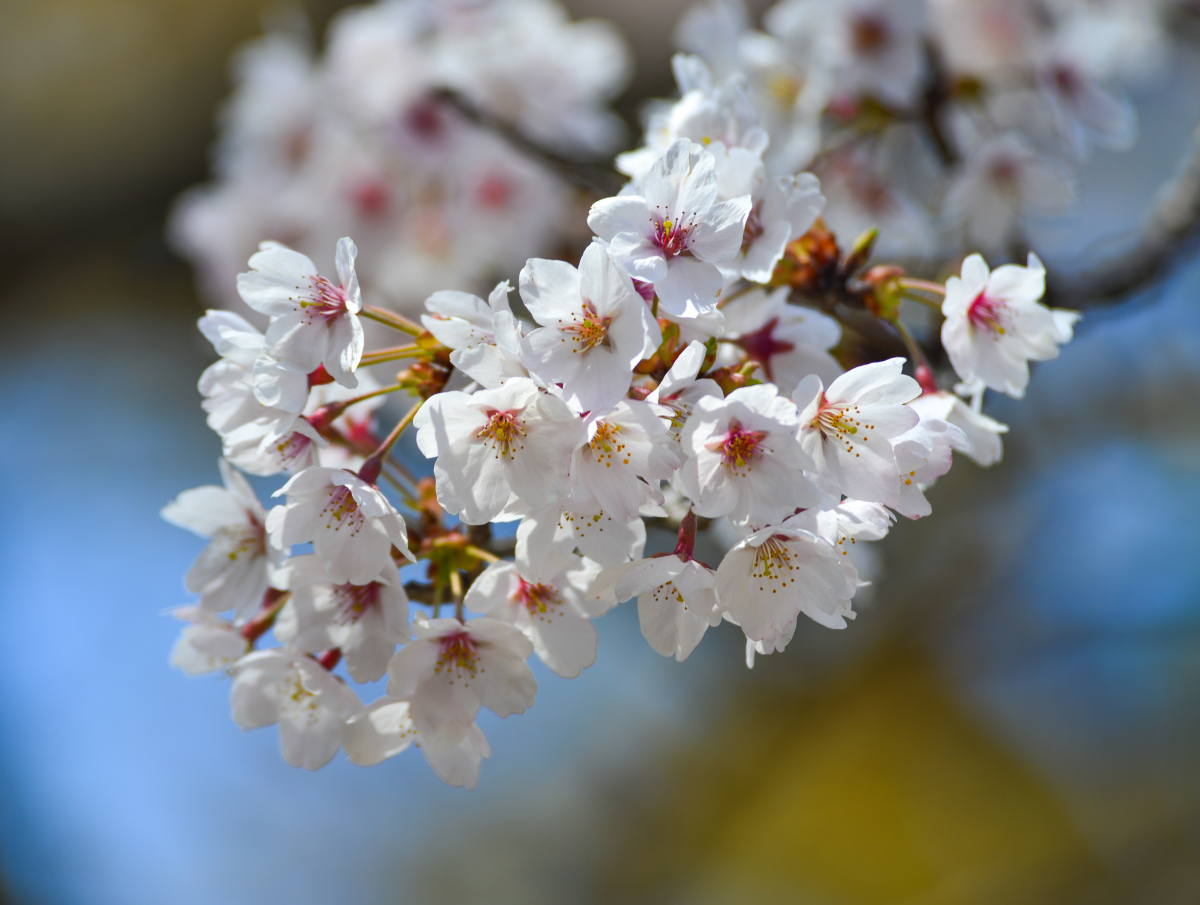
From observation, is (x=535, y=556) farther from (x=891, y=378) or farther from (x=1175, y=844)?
(x=1175, y=844)

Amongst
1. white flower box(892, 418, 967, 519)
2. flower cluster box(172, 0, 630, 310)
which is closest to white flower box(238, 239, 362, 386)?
white flower box(892, 418, 967, 519)

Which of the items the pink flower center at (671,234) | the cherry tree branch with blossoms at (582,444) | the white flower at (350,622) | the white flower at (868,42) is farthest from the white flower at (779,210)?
the white flower at (868,42)

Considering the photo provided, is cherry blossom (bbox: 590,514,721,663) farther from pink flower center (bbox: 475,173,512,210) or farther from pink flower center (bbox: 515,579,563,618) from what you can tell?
pink flower center (bbox: 475,173,512,210)

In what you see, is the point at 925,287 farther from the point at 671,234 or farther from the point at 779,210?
the point at 671,234

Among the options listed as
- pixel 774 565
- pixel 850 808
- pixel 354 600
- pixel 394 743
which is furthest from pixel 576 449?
pixel 850 808

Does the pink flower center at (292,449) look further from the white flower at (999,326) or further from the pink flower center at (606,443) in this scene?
the white flower at (999,326)

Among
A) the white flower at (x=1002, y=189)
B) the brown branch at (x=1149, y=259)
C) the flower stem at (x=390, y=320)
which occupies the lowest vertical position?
the flower stem at (x=390, y=320)
